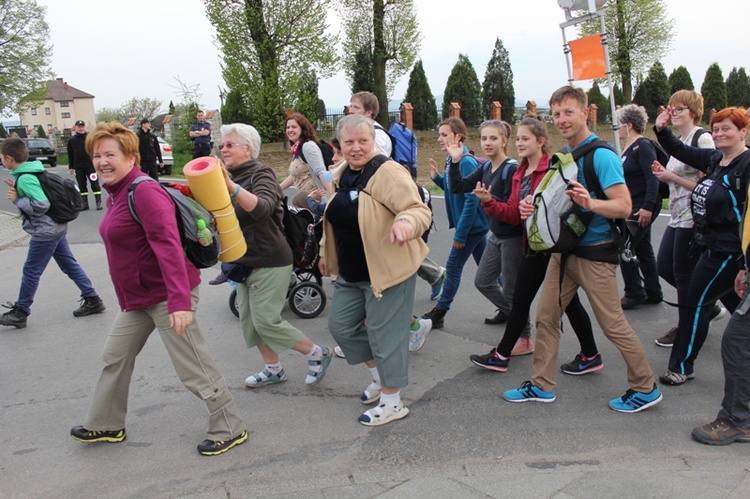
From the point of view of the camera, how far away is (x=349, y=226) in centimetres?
358

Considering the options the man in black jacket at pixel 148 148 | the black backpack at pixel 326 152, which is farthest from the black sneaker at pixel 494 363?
the man in black jacket at pixel 148 148

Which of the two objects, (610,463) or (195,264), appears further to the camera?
(195,264)

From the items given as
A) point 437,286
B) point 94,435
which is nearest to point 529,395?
point 437,286

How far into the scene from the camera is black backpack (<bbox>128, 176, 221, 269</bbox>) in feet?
10.6

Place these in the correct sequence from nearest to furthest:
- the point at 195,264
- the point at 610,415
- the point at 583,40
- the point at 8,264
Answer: the point at 195,264
the point at 610,415
the point at 583,40
the point at 8,264

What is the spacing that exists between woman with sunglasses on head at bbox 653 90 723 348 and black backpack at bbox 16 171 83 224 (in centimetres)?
524

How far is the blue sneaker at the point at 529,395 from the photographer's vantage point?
12.7ft

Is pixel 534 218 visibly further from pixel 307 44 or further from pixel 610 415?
pixel 307 44

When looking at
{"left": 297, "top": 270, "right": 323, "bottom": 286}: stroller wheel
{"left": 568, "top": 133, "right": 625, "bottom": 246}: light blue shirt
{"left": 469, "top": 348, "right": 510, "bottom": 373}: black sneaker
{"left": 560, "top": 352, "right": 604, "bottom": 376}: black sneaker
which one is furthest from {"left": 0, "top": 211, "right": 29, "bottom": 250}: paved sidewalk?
{"left": 568, "top": 133, "right": 625, "bottom": 246}: light blue shirt

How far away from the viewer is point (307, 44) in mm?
28547

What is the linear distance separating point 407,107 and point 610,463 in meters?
25.9

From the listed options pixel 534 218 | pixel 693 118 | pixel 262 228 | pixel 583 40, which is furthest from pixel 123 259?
pixel 583 40

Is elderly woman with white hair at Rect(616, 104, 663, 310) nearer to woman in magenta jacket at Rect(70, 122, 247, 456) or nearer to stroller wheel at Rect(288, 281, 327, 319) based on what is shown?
stroller wheel at Rect(288, 281, 327, 319)

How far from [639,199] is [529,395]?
2468 millimetres
